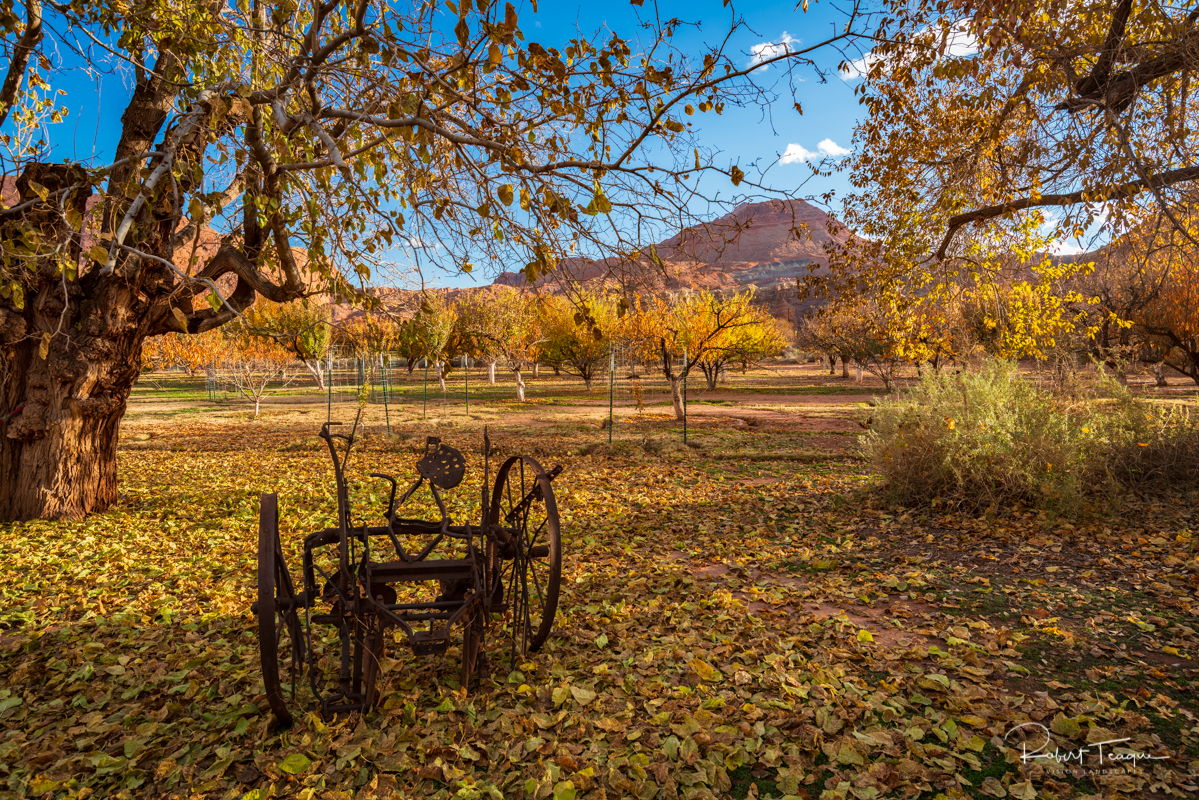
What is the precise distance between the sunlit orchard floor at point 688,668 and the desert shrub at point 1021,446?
1.27 ft

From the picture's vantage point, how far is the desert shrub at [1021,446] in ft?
21.6

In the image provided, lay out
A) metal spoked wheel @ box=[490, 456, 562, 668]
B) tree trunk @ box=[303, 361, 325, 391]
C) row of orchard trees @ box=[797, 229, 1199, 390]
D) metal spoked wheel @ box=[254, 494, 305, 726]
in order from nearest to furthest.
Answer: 1. metal spoked wheel @ box=[254, 494, 305, 726]
2. metal spoked wheel @ box=[490, 456, 562, 668]
3. row of orchard trees @ box=[797, 229, 1199, 390]
4. tree trunk @ box=[303, 361, 325, 391]

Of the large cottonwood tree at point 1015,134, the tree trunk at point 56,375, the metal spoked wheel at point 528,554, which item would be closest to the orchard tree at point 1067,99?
the large cottonwood tree at point 1015,134

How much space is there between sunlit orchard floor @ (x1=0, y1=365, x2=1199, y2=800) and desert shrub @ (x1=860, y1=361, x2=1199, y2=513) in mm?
388

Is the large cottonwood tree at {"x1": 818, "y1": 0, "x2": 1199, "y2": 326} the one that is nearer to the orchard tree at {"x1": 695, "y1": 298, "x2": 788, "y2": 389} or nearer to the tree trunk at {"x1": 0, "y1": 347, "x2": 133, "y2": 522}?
the tree trunk at {"x1": 0, "y1": 347, "x2": 133, "y2": 522}

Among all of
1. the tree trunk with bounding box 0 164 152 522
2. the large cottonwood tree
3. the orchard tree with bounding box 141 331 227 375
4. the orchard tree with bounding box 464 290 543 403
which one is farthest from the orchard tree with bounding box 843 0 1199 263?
the orchard tree with bounding box 141 331 227 375

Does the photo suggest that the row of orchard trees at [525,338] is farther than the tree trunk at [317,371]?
No

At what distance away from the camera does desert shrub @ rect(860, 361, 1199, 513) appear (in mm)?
6570

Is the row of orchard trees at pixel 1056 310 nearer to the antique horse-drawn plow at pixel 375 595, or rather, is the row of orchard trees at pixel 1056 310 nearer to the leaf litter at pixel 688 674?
the leaf litter at pixel 688 674

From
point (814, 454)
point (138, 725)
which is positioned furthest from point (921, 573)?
point (814, 454)

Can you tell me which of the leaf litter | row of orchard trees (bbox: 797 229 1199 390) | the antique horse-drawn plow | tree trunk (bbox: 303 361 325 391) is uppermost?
row of orchard trees (bbox: 797 229 1199 390)

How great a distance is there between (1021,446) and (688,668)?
524cm

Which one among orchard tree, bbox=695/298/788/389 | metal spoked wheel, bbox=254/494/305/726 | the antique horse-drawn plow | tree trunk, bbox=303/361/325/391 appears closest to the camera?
metal spoked wheel, bbox=254/494/305/726

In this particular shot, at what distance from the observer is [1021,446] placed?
6629 mm
